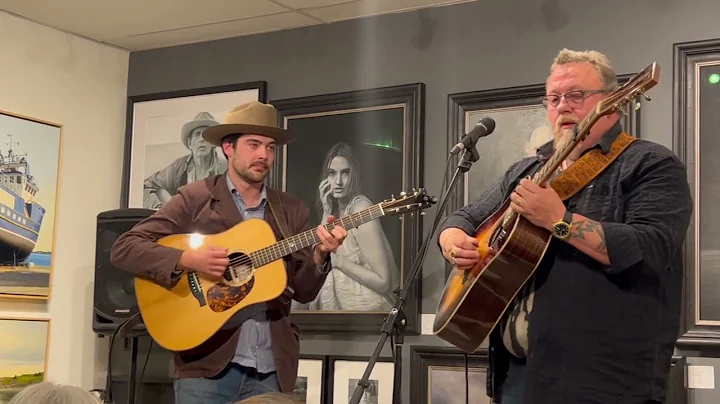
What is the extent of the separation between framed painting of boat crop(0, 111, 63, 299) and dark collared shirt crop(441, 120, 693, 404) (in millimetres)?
2874

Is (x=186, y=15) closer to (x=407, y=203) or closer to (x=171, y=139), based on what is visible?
(x=171, y=139)

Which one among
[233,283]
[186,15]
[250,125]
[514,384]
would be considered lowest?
[514,384]

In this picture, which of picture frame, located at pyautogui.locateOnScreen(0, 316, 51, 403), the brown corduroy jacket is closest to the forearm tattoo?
the brown corduroy jacket

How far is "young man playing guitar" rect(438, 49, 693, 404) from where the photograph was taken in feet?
6.55

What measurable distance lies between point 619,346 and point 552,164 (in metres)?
0.45

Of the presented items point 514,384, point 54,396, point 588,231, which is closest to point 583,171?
point 588,231

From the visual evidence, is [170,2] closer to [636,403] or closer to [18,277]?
[18,277]

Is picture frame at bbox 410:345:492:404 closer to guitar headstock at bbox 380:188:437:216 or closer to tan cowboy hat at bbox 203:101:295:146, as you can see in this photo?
guitar headstock at bbox 380:188:437:216

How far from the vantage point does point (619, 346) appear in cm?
201

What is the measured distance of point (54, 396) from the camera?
3.91ft

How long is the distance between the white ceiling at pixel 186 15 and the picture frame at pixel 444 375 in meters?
1.52

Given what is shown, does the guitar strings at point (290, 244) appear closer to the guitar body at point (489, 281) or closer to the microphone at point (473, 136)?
the microphone at point (473, 136)

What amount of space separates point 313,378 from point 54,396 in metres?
2.85

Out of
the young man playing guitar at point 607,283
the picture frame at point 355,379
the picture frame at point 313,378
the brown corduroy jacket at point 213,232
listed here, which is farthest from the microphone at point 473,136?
the picture frame at point 313,378
